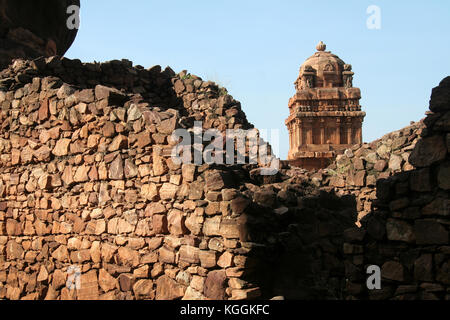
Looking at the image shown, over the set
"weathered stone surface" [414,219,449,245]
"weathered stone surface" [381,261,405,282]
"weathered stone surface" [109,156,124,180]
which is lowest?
"weathered stone surface" [381,261,405,282]

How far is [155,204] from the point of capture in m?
5.52

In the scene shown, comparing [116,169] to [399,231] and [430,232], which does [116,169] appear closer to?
[399,231]

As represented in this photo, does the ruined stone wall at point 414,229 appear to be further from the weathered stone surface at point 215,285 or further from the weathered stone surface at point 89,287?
the weathered stone surface at point 89,287

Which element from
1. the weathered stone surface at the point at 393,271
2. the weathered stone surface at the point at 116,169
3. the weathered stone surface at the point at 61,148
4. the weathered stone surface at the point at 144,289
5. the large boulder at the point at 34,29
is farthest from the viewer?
the large boulder at the point at 34,29

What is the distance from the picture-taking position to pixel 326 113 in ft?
68.1

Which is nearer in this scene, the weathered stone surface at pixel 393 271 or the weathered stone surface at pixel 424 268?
the weathered stone surface at pixel 424 268

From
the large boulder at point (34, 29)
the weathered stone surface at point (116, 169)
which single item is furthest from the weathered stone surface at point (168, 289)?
the large boulder at point (34, 29)

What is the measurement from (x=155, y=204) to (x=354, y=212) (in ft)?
11.4

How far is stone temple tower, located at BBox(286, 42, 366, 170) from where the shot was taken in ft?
67.8

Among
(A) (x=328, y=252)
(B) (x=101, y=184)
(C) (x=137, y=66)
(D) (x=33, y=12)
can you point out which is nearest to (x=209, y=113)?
(C) (x=137, y=66)

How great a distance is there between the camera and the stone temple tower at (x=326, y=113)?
67.8ft

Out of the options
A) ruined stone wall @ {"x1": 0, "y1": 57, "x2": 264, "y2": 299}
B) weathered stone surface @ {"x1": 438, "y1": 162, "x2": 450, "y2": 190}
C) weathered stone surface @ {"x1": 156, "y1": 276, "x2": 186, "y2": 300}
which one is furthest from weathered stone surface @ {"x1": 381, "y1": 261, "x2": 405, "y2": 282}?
weathered stone surface @ {"x1": 156, "y1": 276, "x2": 186, "y2": 300}

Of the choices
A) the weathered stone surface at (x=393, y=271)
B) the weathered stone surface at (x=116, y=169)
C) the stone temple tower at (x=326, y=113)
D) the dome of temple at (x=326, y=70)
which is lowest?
the weathered stone surface at (x=393, y=271)

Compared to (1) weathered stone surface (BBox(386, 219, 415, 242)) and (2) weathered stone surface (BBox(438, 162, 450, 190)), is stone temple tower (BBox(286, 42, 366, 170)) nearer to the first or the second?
(1) weathered stone surface (BBox(386, 219, 415, 242))
